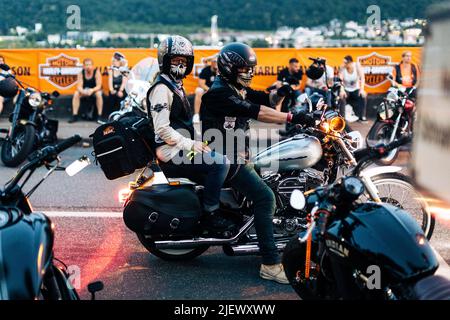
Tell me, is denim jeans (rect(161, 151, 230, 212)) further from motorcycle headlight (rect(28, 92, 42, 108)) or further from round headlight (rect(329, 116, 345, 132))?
motorcycle headlight (rect(28, 92, 42, 108))

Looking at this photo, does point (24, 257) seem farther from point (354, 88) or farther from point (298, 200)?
point (354, 88)

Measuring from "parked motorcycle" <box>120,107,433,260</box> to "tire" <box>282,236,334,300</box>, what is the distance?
3.13 ft

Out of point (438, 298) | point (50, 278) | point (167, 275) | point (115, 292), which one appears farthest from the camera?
point (167, 275)

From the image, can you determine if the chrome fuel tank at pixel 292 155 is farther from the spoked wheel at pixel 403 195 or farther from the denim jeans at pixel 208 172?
the spoked wheel at pixel 403 195

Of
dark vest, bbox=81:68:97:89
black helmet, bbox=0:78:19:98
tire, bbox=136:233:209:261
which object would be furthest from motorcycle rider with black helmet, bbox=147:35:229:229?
dark vest, bbox=81:68:97:89

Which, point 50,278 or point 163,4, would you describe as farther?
point 163,4

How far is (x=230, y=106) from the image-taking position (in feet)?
15.2

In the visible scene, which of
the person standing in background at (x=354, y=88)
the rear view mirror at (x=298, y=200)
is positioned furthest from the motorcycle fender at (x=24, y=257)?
the person standing in background at (x=354, y=88)

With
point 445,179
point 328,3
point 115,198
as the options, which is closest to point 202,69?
point 115,198

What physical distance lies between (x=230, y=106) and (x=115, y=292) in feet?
5.26

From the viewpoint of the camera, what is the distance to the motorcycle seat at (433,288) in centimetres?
294

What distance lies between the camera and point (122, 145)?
478 cm

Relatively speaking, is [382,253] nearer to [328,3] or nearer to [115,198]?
[115,198]

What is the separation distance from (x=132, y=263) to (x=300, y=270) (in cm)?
178
